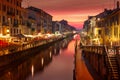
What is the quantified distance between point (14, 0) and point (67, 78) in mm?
56306

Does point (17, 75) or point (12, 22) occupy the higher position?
point (12, 22)

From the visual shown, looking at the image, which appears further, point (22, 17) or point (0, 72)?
point (22, 17)

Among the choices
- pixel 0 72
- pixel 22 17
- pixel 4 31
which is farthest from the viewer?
pixel 22 17

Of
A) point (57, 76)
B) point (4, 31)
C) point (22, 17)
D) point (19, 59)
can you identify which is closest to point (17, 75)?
point (57, 76)

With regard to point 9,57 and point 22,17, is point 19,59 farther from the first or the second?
point 22,17

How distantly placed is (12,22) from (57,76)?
162 feet

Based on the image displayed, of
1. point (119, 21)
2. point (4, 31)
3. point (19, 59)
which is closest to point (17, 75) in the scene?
point (19, 59)

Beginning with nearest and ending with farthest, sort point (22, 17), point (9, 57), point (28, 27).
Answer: point (9, 57)
point (22, 17)
point (28, 27)

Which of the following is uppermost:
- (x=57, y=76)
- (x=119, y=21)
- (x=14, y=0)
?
(x=14, y=0)

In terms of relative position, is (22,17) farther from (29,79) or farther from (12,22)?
(29,79)

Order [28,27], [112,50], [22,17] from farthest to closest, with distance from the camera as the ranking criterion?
[28,27] → [22,17] → [112,50]

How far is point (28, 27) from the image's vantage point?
11019cm

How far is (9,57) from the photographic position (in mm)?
46844

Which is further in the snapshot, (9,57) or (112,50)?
(9,57)
